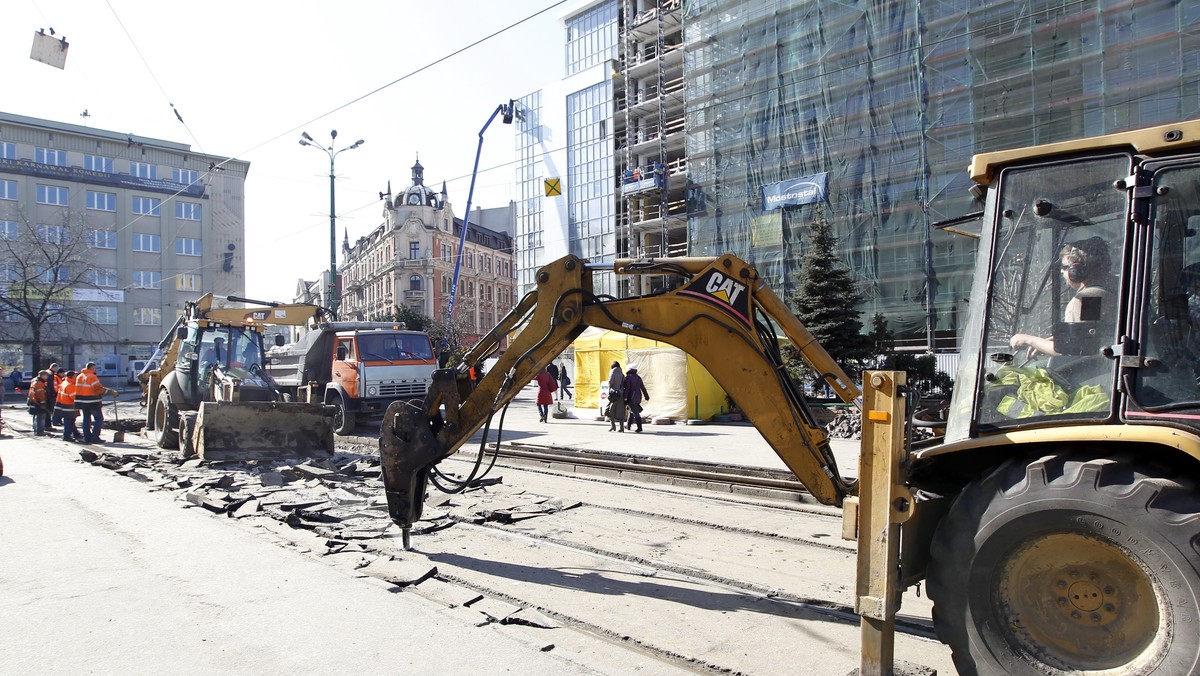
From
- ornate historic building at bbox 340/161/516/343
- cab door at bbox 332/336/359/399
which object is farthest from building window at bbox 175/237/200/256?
cab door at bbox 332/336/359/399

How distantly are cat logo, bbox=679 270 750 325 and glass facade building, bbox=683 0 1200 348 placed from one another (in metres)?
25.6

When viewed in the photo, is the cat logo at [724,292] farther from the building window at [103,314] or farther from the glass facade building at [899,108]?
the building window at [103,314]

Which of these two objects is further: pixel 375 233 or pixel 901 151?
pixel 375 233

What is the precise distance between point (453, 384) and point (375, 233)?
88.1m

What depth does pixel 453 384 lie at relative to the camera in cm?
690

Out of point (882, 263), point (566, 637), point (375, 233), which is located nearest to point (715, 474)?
point (566, 637)

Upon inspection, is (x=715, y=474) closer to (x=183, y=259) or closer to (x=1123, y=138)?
(x=1123, y=138)

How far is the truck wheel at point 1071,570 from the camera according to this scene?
10.4ft

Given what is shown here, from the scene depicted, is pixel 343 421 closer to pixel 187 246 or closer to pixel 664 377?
pixel 664 377

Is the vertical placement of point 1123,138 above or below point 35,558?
above

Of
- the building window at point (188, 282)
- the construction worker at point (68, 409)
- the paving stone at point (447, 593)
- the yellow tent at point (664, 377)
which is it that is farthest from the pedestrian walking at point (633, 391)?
the building window at point (188, 282)

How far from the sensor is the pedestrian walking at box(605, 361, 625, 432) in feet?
67.8

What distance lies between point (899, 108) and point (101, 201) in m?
61.9

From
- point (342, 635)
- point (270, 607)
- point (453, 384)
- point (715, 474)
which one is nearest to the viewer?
point (342, 635)
